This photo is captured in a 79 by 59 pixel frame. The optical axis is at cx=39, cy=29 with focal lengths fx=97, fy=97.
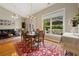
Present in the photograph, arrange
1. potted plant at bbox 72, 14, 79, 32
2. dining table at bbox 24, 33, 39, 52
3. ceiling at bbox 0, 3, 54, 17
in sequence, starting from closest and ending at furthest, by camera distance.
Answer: potted plant at bbox 72, 14, 79, 32, ceiling at bbox 0, 3, 54, 17, dining table at bbox 24, 33, 39, 52

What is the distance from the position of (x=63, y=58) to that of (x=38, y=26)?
94 cm

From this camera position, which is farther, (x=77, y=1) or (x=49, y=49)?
(x=49, y=49)

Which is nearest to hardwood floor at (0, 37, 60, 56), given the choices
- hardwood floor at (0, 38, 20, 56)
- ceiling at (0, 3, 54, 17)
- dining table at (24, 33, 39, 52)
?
hardwood floor at (0, 38, 20, 56)

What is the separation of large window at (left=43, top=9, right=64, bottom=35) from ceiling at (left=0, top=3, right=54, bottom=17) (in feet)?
1.02

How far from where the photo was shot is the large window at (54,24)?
2244 millimetres

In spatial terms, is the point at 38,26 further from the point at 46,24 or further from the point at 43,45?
the point at 43,45

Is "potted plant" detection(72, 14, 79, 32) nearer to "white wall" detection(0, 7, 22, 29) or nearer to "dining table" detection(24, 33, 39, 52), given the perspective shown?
"dining table" detection(24, 33, 39, 52)

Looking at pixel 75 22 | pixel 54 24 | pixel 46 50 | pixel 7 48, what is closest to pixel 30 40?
pixel 46 50

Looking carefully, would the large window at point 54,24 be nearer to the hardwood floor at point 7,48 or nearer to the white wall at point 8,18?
the white wall at point 8,18

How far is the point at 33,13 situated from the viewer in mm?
2271

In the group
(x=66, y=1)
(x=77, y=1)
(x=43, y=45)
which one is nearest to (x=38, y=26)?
(x=43, y=45)

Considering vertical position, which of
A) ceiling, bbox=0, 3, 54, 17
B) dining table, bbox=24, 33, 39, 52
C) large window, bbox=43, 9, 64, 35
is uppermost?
ceiling, bbox=0, 3, 54, 17

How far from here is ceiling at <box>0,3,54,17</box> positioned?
2.22m

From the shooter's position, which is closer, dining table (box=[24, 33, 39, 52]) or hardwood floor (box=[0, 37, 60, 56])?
hardwood floor (box=[0, 37, 60, 56])
